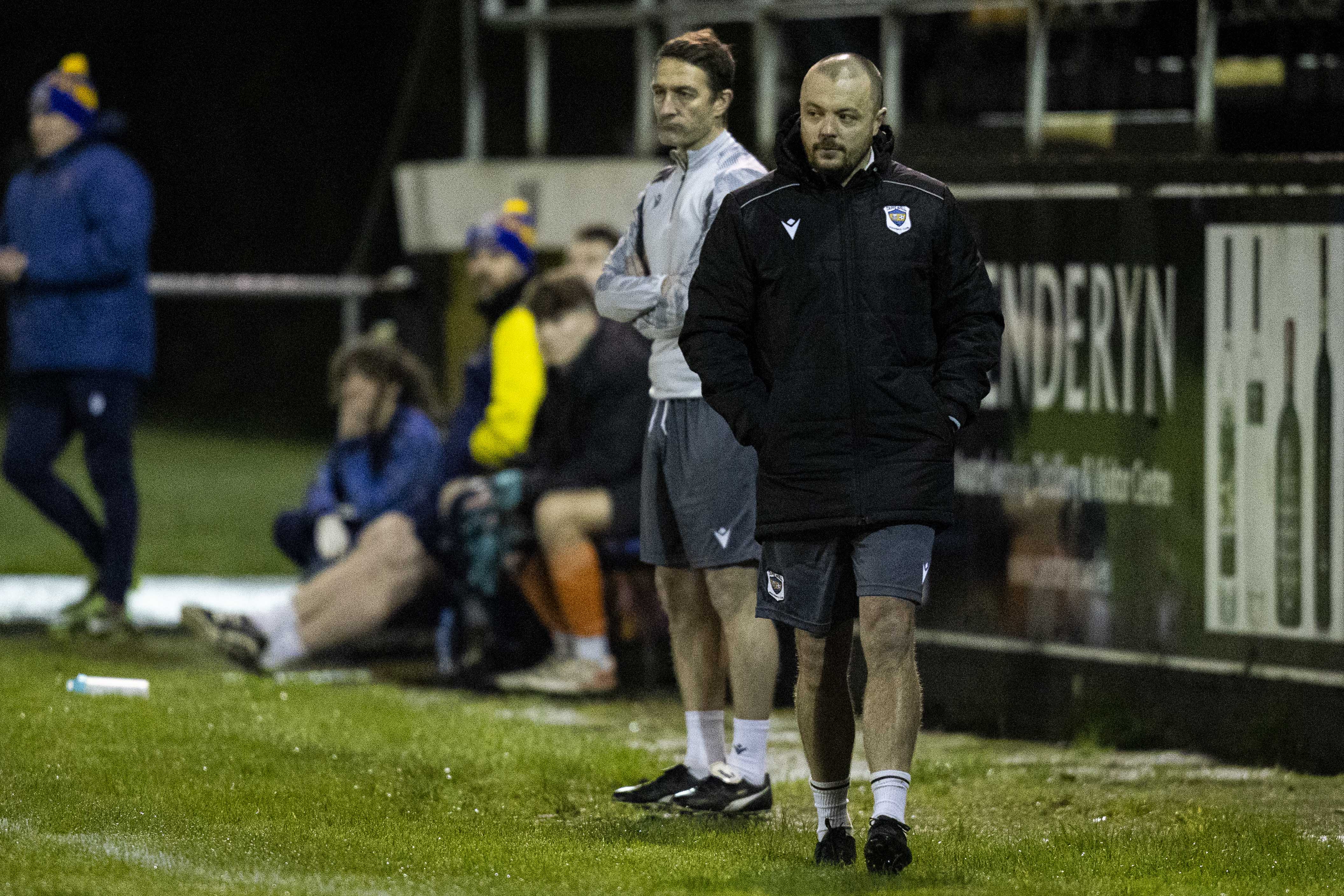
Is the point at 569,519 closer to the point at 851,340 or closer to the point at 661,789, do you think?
the point at 661,789

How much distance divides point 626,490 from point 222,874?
3.44 metres

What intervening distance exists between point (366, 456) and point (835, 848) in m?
4.25

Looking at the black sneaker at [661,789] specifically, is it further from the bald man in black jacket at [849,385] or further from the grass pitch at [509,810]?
the bald man in black jacket at [849,385]

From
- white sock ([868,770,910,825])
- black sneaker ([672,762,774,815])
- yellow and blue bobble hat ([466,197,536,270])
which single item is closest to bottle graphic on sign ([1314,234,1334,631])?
black sneaker ([672,762,774,815])

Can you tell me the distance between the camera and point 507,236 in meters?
8.75

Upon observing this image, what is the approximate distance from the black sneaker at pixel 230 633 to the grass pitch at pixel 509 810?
26 centimetres

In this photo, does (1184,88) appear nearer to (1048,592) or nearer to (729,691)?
(1048,592)

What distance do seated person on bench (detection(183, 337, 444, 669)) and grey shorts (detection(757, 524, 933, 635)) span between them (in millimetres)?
3418

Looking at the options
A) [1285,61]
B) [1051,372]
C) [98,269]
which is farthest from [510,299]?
[1285,61]

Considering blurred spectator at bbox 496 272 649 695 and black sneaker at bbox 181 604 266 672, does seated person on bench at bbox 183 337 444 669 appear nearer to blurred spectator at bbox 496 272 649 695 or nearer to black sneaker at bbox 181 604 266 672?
black sneaker at bbox 181 604 266 672

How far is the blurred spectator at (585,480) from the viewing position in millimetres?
8047

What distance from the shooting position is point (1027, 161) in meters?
7.38

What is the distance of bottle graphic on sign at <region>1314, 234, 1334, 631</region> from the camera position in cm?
672

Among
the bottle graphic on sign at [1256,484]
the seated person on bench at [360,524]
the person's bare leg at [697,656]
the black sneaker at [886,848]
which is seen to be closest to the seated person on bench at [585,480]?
the seated person on bench at [360,524]
